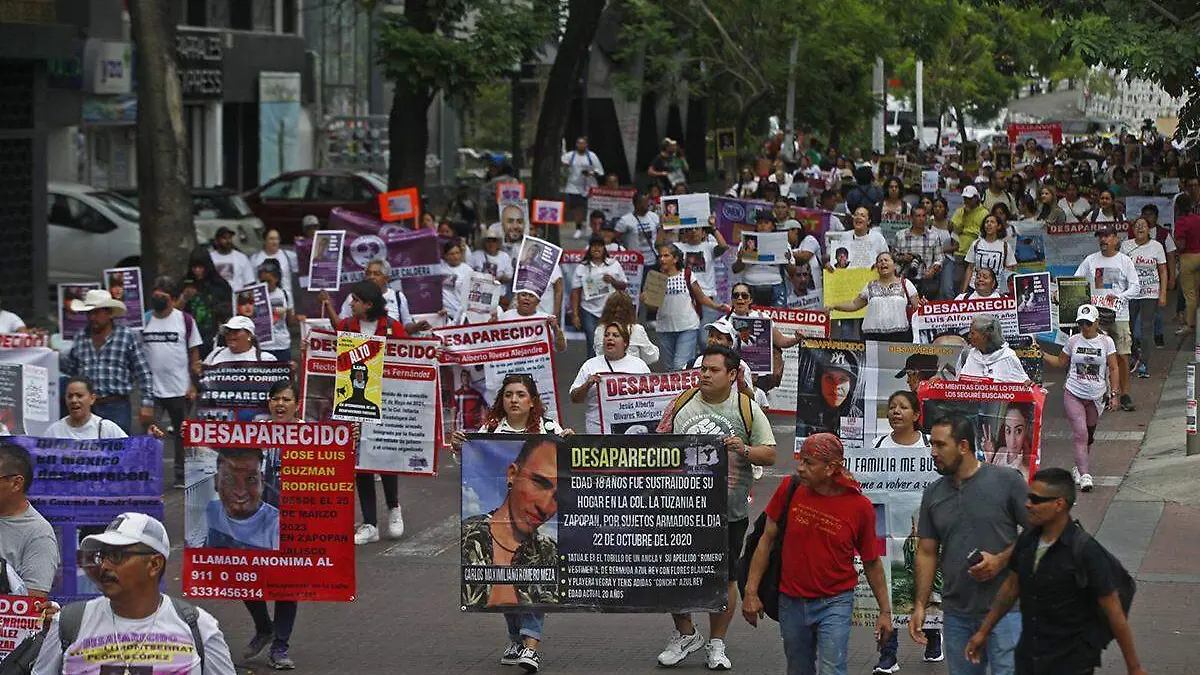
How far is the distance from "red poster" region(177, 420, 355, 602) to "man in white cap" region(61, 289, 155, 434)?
3.90 metres

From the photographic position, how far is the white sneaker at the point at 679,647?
32.3 feet

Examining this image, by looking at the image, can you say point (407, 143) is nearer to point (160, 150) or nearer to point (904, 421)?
point (160, 150)

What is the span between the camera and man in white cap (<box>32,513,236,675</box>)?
5684mm

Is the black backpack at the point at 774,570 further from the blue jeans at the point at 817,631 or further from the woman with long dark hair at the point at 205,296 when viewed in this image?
the woman with long dark hair at the point at 205,296

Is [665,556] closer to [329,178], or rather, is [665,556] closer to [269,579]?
[269,579]

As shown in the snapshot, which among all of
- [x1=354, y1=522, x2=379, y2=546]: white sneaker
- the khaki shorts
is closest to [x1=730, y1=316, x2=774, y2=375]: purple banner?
the khaki shorts

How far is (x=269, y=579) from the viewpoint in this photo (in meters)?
9.88

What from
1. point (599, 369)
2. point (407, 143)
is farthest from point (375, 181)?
point (599, 369)

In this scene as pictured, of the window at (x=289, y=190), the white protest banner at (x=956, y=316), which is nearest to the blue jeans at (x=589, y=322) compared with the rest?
the white protest banner at (x=956, y=316)

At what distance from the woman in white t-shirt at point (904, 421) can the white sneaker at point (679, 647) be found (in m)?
1.40

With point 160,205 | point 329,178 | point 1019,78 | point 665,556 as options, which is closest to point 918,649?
point 665,556

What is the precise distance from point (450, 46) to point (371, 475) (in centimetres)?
1205

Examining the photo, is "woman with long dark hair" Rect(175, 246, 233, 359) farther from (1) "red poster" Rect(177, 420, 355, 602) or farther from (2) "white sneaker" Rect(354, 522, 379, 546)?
(1) "red poster" Rect(177, 420, 355, 602)

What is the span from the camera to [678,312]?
693 inches
